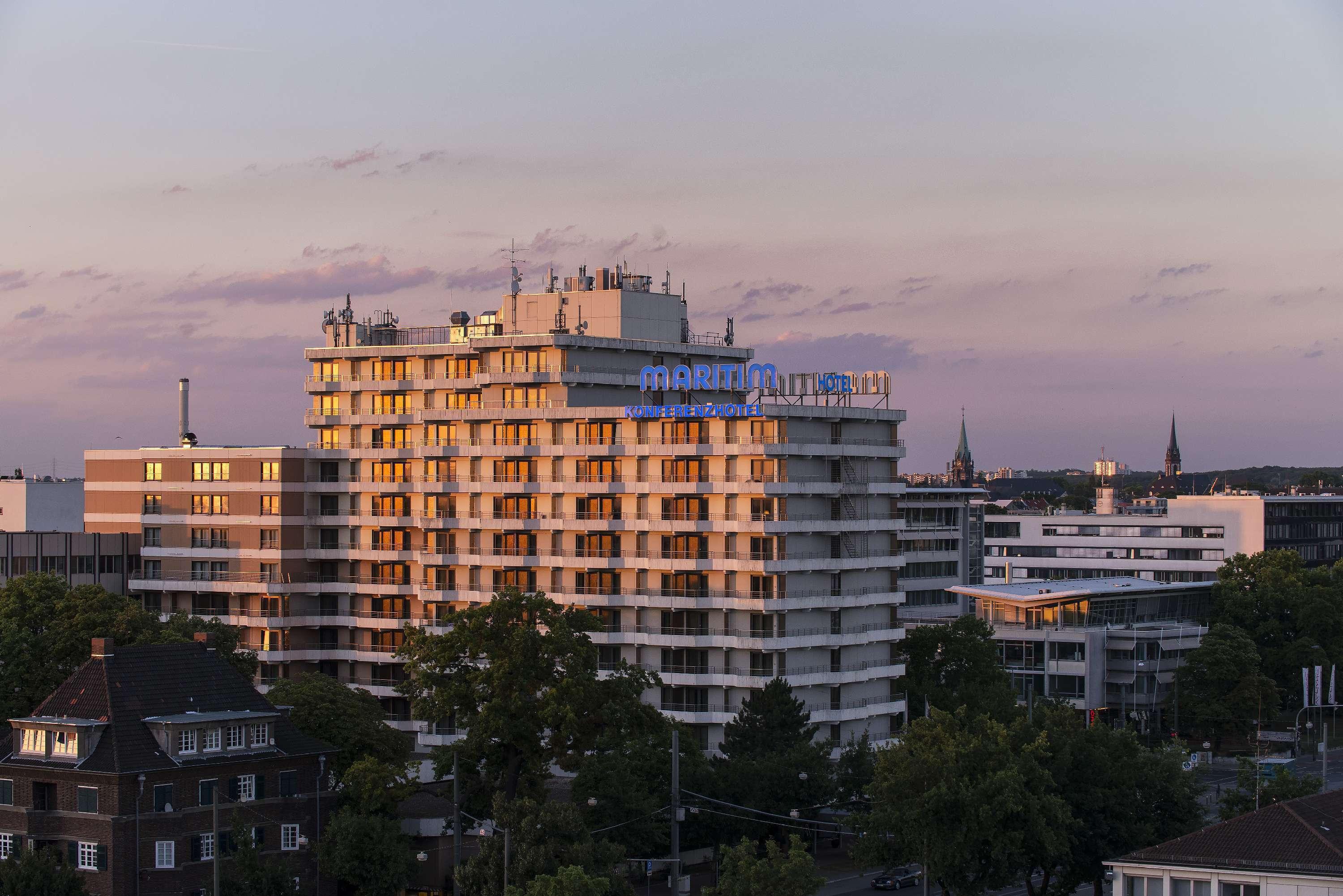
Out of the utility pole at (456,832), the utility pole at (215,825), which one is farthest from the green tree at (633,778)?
the utility pole at (215,825)

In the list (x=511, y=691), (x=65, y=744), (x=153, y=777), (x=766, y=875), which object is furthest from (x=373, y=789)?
(x=766, y=875)

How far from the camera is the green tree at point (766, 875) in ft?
332

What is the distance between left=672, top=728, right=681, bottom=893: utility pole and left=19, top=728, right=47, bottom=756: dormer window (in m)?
41.1

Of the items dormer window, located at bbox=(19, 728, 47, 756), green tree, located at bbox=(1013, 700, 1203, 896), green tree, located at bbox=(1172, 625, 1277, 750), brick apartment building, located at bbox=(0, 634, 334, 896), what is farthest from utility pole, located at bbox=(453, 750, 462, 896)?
green tree, located at bbox=(1172, 625, 1277, 750)

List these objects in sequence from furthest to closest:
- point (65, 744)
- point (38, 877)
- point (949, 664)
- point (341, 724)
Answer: point (949, 664)
point (341, 724)
point (65, 744)
point (38, 877)

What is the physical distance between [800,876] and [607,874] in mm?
12860

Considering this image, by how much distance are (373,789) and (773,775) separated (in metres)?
29.8

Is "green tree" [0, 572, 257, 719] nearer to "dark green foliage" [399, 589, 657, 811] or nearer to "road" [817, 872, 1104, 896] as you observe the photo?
"dark green foliage" [399, 589, 657, 811]

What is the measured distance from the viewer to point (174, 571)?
634ft

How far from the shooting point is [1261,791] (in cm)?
11638

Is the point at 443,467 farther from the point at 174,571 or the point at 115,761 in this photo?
the point at 115,761

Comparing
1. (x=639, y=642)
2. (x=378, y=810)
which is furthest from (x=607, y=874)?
(x=639, y=642)

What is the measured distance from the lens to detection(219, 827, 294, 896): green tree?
11150 cm

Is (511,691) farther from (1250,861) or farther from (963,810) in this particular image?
(1250,861)
